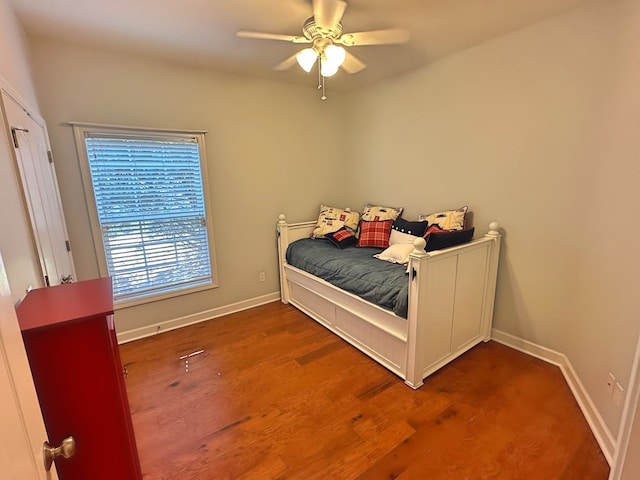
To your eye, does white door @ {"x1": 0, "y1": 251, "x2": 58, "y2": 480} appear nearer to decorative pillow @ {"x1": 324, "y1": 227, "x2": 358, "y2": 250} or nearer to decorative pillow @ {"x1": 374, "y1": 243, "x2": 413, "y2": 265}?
decorative pillow @ {"x1": 374, "y1": 243, "x2": 413, "y2": 265}

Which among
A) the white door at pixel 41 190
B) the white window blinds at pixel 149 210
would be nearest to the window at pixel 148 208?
the white window blinds at pixel 149 210

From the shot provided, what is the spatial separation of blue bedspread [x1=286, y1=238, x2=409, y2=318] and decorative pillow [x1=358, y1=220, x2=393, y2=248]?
3.6 inches

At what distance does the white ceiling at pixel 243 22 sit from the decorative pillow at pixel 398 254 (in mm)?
1683

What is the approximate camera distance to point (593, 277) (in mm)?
1883

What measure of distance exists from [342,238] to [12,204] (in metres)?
2.57

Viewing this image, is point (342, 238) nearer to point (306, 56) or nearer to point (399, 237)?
point (399, 237)

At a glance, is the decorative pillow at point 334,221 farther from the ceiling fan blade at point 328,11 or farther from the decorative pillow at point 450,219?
the ceiling fan blade at point 328,11

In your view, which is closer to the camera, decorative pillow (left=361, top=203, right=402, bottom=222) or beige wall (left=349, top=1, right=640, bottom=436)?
beige wall (left=349, top=1, right=640, bottom=436)

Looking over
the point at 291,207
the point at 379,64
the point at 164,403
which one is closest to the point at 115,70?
the point at 291,207

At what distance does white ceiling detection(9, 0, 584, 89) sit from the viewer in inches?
72.4

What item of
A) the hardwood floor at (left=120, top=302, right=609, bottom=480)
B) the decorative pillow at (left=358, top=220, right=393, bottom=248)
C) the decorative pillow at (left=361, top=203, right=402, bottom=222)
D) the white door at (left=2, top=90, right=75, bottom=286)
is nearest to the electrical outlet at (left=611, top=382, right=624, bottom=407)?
the hardwood floor at (left=120, top=302, right=609, bottom=480)

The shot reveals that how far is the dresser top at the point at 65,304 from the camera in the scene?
101 centimetres

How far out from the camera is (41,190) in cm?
185

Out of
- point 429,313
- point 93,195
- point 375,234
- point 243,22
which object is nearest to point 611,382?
point 429,313
